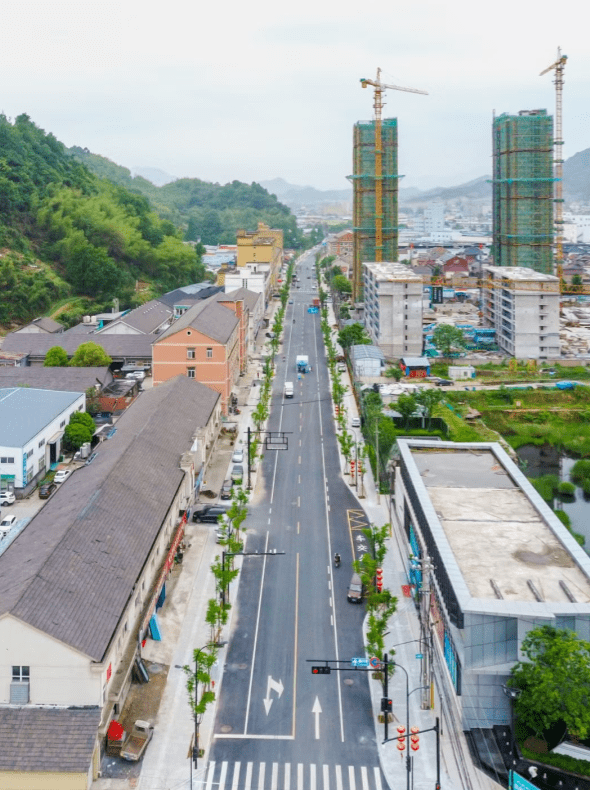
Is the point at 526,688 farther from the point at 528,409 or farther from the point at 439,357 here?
the point at 439,357

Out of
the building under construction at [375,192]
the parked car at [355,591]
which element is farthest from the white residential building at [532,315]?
the parked car at [355,591]

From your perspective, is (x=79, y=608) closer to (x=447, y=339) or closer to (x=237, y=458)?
(x=237, y=458)

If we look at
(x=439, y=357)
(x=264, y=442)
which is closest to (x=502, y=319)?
(x=439, y=357)

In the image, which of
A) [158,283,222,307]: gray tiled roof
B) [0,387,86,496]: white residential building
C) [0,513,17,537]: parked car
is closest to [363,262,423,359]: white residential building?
[158,283,222,307]: gray tiled roof

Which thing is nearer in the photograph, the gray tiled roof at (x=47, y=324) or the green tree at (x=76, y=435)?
the green tree at (x=76, y=435)

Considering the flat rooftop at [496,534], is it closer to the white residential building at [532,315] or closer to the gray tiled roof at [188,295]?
the white residential building at [532,315]

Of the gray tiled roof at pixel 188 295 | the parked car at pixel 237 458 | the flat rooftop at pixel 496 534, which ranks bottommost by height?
the parked car at pixel 237 458

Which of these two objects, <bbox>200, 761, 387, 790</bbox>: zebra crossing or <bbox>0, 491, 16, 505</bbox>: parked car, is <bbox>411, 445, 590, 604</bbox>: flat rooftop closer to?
<bbox>200, 761, 387, 790</bbox>: zebra crossing
